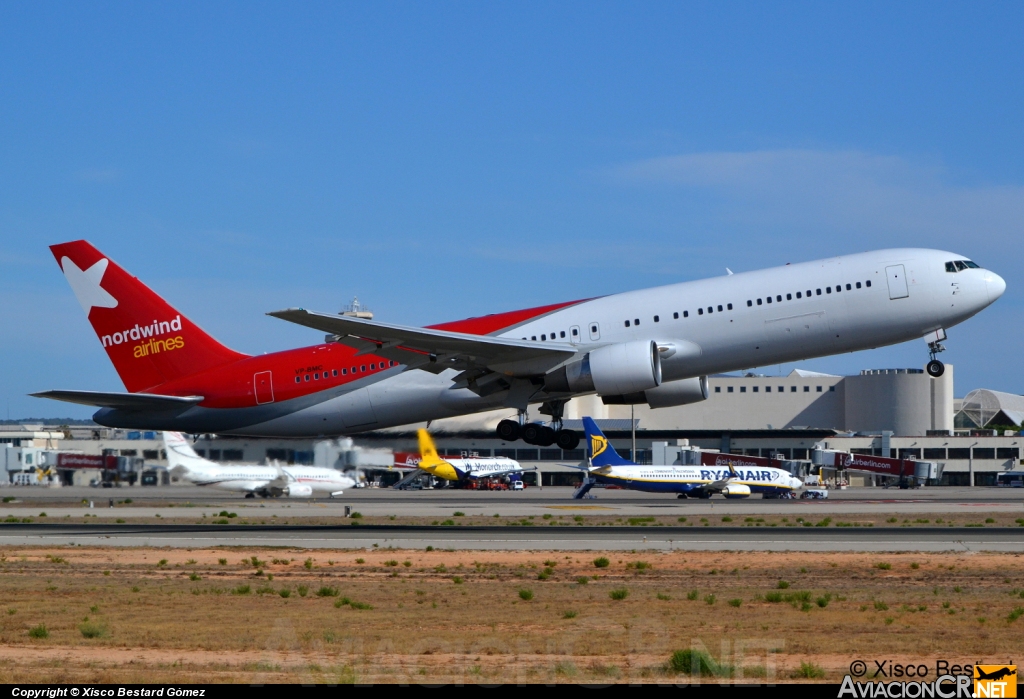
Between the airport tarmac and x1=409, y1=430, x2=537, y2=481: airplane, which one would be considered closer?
the airport tarmac

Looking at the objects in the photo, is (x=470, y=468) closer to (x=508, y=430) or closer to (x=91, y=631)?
(x=508, y=430)

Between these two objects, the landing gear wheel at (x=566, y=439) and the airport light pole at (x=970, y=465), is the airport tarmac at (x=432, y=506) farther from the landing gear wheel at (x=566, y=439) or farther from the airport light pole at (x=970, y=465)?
the airport light pole at (x=970, y=465)

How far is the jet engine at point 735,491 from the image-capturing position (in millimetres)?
71312

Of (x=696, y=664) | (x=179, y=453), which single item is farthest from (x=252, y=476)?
(x=696, y=664)

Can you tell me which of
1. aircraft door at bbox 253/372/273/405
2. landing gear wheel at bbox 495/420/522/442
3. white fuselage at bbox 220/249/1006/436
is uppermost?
white fuselage at bbox 220/249/1006/436

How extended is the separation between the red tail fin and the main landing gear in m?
13.0

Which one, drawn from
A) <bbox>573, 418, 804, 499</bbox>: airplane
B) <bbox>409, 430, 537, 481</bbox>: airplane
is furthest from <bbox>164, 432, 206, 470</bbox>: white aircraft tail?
<bbox>573, 418, 804, 499</bbox>: airplane

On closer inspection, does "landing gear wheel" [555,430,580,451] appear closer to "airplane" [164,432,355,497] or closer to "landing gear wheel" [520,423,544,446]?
"landing gear wheel" [520,423,544,446]

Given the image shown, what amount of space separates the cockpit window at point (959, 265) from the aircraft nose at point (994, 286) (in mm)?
523

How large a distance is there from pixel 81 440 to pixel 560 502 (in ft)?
96.4

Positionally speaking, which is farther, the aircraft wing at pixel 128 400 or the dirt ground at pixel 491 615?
the aircraft wing at pixel 128 400

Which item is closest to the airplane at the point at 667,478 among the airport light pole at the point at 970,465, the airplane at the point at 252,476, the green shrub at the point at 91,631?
the airplane at the point at 252,476

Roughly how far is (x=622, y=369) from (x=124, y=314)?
802 inches

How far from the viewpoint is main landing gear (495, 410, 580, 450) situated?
38.2 meters
